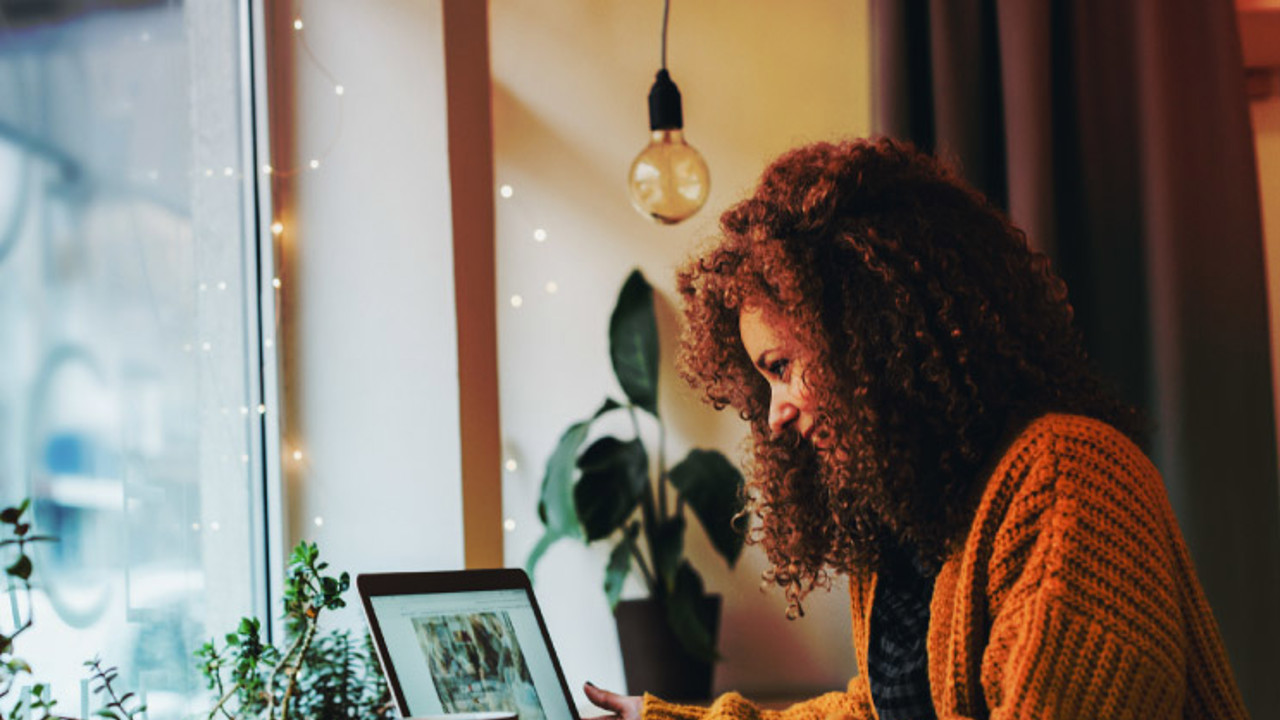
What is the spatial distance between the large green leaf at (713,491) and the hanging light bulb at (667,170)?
51 cm

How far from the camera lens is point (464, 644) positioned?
1.17 m

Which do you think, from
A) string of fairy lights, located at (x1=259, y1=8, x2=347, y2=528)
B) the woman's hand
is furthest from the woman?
string of fairy lights, located at (x1=259, y1=8, x2=347, y2=528)

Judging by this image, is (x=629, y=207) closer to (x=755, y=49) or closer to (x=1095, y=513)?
(x=755, y=49)

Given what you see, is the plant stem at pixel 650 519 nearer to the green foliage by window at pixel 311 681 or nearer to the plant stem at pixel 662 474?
the plant stem at pixel 662 474

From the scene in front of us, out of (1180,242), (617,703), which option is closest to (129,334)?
(617,703)

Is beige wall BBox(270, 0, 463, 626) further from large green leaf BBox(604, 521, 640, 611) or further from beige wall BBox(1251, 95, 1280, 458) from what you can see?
beige wall BBox(1251, 95, 1280, 458)

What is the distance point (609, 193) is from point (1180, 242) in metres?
1.12

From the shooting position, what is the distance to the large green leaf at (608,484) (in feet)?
7.93

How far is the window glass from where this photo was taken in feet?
4.03

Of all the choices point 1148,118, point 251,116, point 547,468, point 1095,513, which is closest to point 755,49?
point 1148,118

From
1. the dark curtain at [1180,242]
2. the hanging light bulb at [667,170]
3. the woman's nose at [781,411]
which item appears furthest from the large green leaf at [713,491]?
the woman's nose at [781,411]

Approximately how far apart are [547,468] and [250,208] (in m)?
0.88

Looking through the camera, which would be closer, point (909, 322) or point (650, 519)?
point (909, 322)

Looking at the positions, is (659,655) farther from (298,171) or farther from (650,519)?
(298,171)
